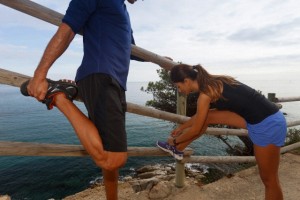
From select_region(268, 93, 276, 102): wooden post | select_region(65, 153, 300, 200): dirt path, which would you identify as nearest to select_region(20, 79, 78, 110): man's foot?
select_region(65, 153, 300, 200): dirt path

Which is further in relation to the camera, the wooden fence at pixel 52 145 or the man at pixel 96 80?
the wooden fence at pixel 52 145

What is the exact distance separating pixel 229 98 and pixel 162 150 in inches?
44.5

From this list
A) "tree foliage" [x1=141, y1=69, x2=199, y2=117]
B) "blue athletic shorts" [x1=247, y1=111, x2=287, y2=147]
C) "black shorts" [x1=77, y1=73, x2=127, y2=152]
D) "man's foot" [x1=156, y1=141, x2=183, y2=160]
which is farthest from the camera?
"tree foliage" [x1=141, y1=69, x2=199, y2=117]

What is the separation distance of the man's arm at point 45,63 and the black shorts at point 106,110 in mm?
275

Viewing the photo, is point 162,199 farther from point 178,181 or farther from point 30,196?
point 30,196

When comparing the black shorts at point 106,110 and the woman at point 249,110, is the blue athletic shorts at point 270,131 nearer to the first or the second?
the woman at point 249,110

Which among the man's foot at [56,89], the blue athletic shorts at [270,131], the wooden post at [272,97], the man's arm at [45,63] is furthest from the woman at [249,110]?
the wooden post at [272,97]

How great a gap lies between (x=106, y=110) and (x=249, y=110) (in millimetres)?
1508

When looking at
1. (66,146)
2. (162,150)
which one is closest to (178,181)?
(162,150)

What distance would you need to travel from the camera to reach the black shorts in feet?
5.29

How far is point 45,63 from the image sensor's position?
1494 millimetres

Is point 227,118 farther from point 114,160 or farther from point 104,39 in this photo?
point 104,39

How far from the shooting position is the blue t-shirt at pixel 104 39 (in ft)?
5.41

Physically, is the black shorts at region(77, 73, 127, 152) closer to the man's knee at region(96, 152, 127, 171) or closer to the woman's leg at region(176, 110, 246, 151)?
the man's knee at region(96, 152, 127, 171)
